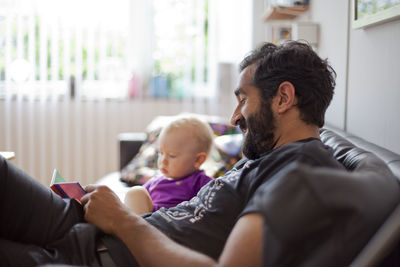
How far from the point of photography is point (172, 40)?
393 centimetres

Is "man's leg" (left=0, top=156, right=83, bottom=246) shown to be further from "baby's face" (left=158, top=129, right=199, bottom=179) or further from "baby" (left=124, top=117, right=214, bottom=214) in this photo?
"baby's face" (left=158, top=129, right=199, bottom=179)

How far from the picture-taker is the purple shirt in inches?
69.1

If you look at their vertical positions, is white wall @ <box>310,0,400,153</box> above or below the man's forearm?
above

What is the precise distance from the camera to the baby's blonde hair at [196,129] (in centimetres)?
194

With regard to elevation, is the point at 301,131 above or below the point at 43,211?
above

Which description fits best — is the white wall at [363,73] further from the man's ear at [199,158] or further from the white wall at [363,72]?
the man's ear at [199,158]

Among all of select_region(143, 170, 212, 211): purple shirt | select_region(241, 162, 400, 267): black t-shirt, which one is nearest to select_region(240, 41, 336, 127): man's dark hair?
select_region(241, 162, 400, 267): black t-shirt

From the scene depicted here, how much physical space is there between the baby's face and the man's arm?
1.56ft

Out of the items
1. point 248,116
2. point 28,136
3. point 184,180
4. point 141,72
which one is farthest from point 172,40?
point 248,116

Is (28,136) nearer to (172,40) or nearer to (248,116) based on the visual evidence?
(172,40)

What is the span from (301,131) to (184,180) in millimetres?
662

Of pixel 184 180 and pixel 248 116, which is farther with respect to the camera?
pixel 184 180

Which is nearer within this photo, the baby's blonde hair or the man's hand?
the man's hand

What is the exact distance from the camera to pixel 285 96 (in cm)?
132
